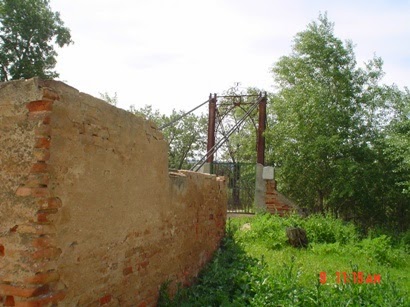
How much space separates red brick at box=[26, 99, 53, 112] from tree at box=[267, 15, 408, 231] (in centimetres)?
1069

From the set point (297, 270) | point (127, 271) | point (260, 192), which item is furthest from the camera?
point (260, 192)

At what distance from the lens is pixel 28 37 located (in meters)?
18.4

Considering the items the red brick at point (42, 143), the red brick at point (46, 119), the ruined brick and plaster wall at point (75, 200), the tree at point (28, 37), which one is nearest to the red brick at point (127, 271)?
the ruined brick and plaster wall at point (75, 200)

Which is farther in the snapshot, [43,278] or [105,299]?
[105,299]

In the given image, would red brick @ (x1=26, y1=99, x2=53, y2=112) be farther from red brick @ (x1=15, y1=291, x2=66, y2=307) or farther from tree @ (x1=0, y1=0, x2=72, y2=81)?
tree @ (x1=0, y1=0, x2=72, y2=81)

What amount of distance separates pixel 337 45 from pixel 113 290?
12.9 metres

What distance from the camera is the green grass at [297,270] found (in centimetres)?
441

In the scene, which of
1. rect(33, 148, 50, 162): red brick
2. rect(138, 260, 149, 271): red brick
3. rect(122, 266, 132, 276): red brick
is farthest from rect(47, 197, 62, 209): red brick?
rect(138, 260, 149, 271): red brick

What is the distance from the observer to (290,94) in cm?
1384

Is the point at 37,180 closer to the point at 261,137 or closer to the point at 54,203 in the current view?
the point at 54,203

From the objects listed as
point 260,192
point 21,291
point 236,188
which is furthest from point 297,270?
point 236,188

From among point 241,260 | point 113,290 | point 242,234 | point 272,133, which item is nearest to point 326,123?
point 272,133

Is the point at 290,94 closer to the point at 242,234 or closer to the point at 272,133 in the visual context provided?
the point at 272,133

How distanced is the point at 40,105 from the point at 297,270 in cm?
441
